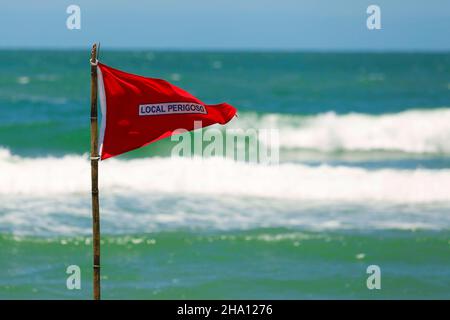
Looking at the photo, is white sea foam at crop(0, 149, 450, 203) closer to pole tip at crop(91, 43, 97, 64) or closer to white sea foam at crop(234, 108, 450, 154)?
white sea foam at crop(234, 108, 450, 154)

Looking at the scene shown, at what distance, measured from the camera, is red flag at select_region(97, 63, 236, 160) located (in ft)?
25.5

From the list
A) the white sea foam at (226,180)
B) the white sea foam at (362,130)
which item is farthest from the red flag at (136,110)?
the white sea foam at (362,130)

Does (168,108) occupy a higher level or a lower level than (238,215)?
higher

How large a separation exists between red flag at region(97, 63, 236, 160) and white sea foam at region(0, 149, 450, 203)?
10.1 m

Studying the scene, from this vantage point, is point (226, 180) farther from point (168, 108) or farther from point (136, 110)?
point (136, 110)

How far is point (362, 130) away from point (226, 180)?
1050 cm

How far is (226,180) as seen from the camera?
19688 millimetres

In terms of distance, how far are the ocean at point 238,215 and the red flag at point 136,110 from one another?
436 centimetres

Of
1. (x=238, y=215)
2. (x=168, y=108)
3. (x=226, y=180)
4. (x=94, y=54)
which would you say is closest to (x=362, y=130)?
(x=226, y=180)

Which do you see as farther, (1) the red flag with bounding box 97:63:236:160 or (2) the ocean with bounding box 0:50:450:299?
(2) the ocean with bounding box 0:50:450:299

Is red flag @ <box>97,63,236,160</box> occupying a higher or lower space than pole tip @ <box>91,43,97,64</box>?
lower

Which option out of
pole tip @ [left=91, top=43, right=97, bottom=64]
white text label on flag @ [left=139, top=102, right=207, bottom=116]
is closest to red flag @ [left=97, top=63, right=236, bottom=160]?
white text label on flag @ [left=139, top=102, right=207, bottom=116]
